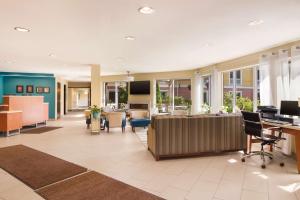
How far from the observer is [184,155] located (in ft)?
14.3

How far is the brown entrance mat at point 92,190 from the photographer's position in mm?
2670

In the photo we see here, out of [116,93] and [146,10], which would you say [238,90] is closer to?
[146,10]

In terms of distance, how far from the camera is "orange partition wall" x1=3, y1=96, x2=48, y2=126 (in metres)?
7.55

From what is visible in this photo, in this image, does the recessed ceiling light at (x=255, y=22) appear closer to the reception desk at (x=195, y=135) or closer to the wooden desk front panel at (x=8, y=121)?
the reception desk at (x=195, y=135)

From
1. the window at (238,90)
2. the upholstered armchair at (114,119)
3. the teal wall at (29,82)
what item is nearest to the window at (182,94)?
the window at (238,90)

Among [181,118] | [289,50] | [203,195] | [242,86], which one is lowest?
[203,195]

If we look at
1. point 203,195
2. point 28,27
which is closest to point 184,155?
point 203,195

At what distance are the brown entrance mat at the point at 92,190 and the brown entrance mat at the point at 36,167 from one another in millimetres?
266

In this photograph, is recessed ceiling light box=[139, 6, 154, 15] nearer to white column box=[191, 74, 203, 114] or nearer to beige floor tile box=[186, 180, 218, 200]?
beige floor tile box=[186, 180, 218, 200]

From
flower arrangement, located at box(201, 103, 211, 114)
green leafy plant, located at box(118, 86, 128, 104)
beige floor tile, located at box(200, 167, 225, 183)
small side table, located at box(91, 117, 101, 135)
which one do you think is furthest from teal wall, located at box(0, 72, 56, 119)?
beige floor tile, located at box(200, 167, 225, 183)

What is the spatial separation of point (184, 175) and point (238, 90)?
15.6ft

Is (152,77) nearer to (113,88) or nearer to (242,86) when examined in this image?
(113,88)

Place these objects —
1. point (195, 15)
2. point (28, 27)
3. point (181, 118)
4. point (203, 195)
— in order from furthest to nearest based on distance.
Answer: point (181, 118)
point (28, 27)
point (195, 15)
point (203, 195)

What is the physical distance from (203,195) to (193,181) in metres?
0.44
